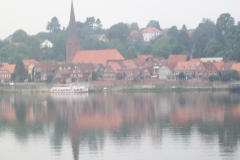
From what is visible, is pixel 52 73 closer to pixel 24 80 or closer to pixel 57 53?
pixel 24 80

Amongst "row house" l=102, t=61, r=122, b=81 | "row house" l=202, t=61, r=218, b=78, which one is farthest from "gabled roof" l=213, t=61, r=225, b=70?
"row house" l=102, t=61, r=122, b=81

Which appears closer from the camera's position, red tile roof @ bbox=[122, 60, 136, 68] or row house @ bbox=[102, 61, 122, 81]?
row house @ bbox=[102, 61, 122, 81]

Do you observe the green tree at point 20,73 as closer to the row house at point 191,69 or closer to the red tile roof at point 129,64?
the red tile roof at point 129,64

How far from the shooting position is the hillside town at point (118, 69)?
6825 cm

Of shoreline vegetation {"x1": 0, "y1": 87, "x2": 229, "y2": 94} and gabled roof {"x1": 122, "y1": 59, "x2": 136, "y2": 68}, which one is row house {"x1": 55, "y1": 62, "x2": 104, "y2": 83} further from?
shoreline vegetation {"x1": 0, "y1": 87, "x2": 229, "y2": 94}

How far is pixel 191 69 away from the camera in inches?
2712

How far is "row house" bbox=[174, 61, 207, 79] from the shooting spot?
223ft

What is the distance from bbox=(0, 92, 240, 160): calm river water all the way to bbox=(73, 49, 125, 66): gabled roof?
33051 mm

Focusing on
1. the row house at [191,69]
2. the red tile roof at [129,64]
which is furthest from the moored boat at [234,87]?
the red tile roof at [129,64]

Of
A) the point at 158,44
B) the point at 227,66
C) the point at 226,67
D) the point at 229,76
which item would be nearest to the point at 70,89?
the point at 226,67

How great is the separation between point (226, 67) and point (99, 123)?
34.6 metres

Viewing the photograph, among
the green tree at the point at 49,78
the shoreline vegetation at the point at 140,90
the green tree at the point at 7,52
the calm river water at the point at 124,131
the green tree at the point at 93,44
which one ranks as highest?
the green tree at the point at 93,44

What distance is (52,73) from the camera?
7712 cm

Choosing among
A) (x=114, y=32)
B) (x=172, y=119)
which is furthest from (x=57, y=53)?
(x=172, y=119)
